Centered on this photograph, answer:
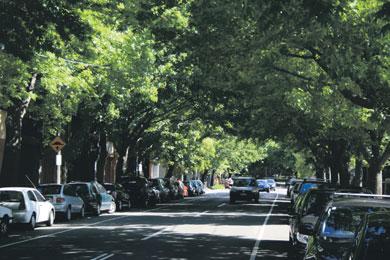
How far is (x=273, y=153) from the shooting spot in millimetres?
101062

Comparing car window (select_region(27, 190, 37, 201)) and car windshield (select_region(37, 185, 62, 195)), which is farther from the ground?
car windshield (select_region(37, 185, 62, 195))

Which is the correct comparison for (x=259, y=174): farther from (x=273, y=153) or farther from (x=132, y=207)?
(x=132, y=207)

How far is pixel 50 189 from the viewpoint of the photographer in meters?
24.8

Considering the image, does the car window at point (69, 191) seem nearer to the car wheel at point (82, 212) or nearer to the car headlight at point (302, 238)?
the car wheel at point (82, 212)

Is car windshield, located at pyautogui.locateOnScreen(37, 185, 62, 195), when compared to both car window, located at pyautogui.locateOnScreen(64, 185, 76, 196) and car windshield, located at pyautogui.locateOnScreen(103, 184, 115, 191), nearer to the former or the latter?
car window, located at pyautogui.locateOnScreen(64, 185, 76, 196)

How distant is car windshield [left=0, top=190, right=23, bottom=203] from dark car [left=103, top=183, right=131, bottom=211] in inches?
443

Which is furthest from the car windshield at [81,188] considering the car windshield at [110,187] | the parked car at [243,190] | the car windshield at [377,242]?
the car windshield at [377,242]

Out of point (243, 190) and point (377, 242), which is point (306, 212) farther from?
point (243, 190)

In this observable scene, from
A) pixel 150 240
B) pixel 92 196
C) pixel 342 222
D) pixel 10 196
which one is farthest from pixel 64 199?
pixel 342 222

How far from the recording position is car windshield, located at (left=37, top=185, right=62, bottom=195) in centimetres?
2464

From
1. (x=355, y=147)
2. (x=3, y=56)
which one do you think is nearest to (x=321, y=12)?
(x=3, y=56)

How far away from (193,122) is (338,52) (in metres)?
33.9

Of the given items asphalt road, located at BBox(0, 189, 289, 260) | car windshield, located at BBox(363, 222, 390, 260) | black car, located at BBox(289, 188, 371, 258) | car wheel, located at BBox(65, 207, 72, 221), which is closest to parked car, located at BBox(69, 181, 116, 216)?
car wheel, located at BBox(65, 207, 72, 221)

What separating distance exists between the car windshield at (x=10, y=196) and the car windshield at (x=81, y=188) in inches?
249
